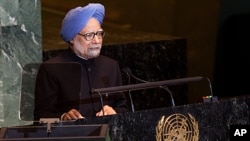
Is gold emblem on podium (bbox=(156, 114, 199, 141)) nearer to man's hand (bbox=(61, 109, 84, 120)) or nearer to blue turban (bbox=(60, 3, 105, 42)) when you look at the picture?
man's hand (bbox=(61, 109, 84, 120))

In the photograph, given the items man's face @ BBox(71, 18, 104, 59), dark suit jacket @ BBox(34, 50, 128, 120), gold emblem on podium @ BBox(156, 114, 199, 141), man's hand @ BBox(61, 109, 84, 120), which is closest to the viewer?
gold emblem on podium @ BBox(156, 114, 199, 141)

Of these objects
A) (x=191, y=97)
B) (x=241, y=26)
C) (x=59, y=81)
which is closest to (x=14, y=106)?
(x=59, y=81)

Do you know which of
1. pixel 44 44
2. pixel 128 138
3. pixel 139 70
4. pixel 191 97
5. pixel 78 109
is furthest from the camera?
pixel 191 97

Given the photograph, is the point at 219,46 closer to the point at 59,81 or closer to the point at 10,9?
the point at 10,9

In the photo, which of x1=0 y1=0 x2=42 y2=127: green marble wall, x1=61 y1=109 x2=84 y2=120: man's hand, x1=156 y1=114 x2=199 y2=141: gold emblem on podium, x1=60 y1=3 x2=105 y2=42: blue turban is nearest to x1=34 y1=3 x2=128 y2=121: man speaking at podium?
x1=60 y1=3 x2=105 y2=42: blue turban

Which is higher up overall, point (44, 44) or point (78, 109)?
point (44, 44)

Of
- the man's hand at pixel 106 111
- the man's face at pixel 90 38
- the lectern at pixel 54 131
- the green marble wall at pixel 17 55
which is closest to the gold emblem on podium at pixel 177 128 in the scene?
the man's hand at pixel 106 111

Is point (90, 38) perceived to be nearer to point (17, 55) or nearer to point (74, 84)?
point (74, 84)

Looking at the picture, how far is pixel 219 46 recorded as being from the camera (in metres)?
5.40

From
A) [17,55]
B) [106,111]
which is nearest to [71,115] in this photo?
[106,111]

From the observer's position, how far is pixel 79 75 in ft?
10.3

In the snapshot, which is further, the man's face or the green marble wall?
the green marble wall

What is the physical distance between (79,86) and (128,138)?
52 cm

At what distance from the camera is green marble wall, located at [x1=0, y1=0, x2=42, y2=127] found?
369 centimetres
